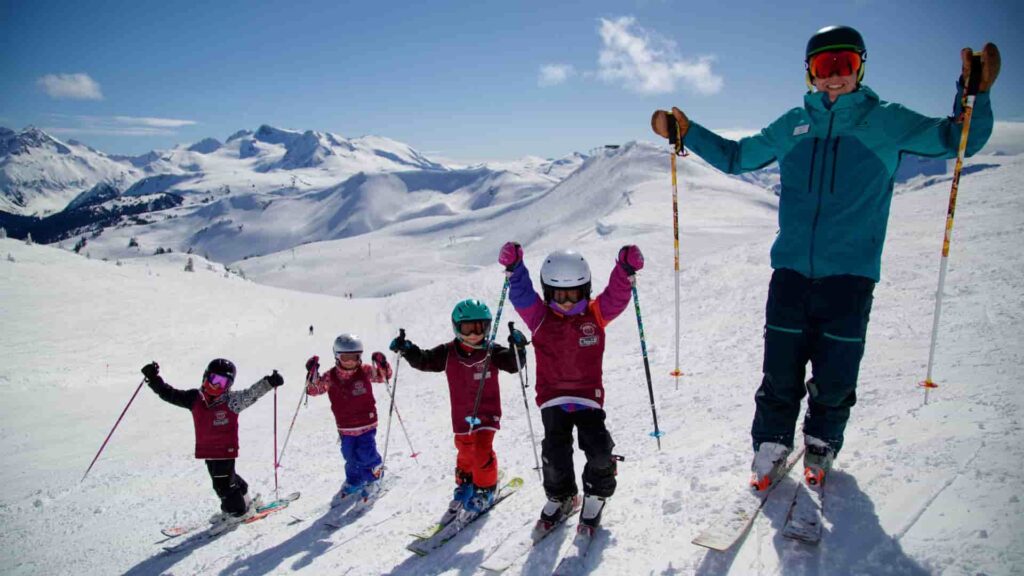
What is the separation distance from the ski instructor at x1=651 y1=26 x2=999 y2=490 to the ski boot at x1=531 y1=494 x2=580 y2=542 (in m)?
1.54

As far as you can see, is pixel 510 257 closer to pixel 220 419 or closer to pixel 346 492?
pixel 346 492

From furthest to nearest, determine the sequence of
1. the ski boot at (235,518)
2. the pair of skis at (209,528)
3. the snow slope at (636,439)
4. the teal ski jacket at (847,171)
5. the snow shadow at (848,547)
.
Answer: the ski boot at (235,518) → the pair of skis at (209,528) → the teal ski jacket at (847,171) → the snow slope at (636,439) → the snow shadow at (848,547)

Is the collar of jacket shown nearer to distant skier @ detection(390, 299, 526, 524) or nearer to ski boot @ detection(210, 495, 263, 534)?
distant skier @ detection(390, 299, 526, 524)

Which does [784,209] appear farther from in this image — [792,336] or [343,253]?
[343,253]

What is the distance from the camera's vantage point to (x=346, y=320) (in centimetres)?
3803

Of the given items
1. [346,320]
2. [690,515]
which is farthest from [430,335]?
[690,515]

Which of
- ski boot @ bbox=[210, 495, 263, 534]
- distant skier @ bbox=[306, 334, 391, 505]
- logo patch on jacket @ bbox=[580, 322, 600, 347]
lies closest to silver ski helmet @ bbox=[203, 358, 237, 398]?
distant skier @ bbox=[306, 334, 391, 505]

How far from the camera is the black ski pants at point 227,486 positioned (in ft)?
23.5

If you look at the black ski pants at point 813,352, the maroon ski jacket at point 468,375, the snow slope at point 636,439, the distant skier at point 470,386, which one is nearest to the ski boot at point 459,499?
the distant skier at point 470,386

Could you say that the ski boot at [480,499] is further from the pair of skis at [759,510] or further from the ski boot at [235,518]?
the ski boot at [235,518]

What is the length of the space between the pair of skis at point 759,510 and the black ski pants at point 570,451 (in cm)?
93

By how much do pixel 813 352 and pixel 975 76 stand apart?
2164mm

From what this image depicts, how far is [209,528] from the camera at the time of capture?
707cm

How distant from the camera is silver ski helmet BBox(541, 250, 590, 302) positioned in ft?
15.2
